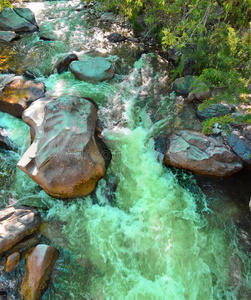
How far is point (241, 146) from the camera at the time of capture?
→ 570 cm

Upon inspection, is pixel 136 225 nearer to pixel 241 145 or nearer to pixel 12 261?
pixel 12 261

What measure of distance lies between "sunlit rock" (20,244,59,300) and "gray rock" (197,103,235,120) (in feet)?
20.1

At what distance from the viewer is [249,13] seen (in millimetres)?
7906

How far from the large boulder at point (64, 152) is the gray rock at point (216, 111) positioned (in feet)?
12.4

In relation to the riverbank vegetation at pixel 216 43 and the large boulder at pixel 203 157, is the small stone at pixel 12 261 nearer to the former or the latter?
the large boulder at pixel 203 157

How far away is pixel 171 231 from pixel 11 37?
12354 mm

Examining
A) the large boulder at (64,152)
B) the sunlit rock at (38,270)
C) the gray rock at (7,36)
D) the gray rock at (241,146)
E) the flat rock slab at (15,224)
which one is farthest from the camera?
the gray rock at (7,36)

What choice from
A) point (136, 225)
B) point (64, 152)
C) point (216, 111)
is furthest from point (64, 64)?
point (136, 225)

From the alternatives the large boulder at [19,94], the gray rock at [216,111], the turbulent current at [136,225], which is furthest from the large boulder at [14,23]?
the gray rock at [216,111]

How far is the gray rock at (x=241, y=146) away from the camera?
18.3 ft

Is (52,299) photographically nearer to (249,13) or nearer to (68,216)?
(68,216)

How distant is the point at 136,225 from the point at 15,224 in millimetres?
2790

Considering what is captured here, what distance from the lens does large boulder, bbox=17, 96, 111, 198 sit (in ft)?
15.5

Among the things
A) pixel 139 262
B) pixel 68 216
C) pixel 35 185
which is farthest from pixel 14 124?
pixel 139 262
